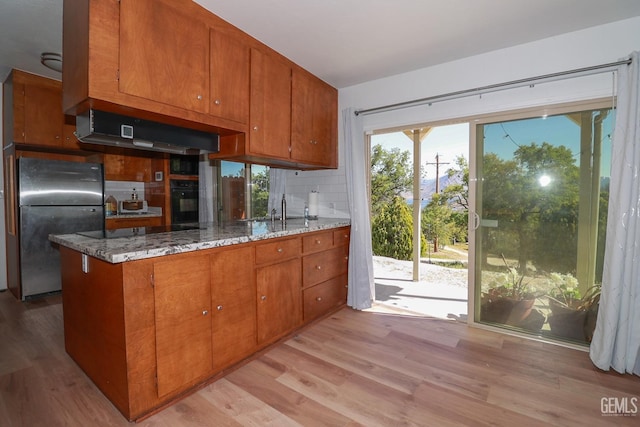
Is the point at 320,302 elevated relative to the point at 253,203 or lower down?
lower down

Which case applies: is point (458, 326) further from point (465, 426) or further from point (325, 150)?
point (325, 150)

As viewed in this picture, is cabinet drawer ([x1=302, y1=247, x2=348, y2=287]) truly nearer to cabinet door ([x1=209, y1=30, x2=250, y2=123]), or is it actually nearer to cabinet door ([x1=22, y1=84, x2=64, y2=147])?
cabinet door ([x1=209, y1=30, x2=250, y2=123])

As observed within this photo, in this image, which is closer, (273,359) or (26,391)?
(26,391)

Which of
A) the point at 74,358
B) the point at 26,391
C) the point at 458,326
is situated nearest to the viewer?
the point at 26,391

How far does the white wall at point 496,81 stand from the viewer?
211 cm

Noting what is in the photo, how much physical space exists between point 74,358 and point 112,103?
1758 millimetres

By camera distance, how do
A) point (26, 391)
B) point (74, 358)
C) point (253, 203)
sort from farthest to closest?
point (253, 203) → point (74, 358) → point (26, 391)

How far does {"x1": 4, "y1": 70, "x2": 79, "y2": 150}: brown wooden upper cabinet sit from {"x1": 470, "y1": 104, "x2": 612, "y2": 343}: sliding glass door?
14.8ft

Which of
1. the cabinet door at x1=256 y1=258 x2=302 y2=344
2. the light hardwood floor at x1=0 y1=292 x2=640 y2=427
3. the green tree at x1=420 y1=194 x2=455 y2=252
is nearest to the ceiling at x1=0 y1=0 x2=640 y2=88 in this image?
the cabinet door at x1=256 y1=258 x2=302 y2=344

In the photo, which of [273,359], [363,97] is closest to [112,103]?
[273,359]

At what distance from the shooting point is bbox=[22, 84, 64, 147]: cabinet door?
313 centimetres

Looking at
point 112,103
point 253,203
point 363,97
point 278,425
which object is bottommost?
point 278,425

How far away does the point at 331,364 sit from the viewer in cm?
206

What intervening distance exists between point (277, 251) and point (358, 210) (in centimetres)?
114
